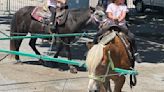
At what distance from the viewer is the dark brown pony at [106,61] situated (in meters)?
6.52

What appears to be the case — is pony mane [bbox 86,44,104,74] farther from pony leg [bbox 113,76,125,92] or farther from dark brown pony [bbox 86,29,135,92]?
pony leg [bbox 113,76,125,92]

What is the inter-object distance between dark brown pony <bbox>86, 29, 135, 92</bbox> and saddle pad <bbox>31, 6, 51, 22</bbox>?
476cm

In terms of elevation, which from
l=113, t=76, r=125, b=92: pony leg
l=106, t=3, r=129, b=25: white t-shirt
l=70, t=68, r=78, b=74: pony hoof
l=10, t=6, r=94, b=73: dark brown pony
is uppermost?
l=106, t=3, r=129, b=25: white t-shirt

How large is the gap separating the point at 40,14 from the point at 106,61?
6199 millimetres

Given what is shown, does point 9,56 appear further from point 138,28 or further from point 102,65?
point 138,28

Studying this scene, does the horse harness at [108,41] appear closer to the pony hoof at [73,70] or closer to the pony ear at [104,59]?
the pony ear at [104,59]

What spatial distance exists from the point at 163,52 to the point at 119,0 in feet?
26.5

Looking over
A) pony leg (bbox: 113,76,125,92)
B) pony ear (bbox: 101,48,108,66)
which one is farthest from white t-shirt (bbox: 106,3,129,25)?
pony ear (bbox: 101,48,108,66)

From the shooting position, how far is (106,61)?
684cm

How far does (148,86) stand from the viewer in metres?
11.2

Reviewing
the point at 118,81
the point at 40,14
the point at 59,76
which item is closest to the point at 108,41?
the point at 118,81

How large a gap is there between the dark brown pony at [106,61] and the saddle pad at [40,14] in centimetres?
476

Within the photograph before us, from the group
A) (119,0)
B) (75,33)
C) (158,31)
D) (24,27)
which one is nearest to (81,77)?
(75,33)

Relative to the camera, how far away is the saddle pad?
12617 mm
